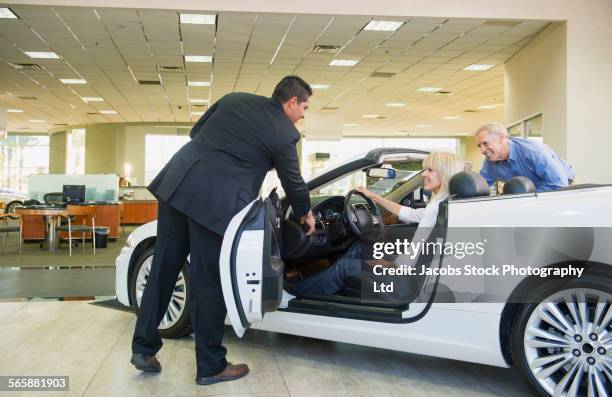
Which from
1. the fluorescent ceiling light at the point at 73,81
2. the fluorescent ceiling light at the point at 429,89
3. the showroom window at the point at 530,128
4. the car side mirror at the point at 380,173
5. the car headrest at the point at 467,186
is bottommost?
the car headrest at the point at 467,186

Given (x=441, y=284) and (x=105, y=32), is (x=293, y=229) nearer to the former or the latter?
(x=441, y=284)

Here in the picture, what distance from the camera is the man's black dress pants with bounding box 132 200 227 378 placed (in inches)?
97.4

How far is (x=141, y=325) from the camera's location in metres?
2.60

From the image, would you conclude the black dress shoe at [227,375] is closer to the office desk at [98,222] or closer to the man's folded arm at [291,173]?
the man's folded arm at [291,173]

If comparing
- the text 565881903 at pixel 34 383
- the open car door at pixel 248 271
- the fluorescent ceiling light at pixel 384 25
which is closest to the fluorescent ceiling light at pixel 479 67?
the fluorescent ceiling light at pixel 384 25

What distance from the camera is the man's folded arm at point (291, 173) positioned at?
2465 millimetres

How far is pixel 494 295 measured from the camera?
7.36 feet

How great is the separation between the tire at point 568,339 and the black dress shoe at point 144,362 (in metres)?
1.61

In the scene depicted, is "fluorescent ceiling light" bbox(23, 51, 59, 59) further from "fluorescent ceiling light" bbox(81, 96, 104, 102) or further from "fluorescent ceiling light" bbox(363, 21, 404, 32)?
"fluorescent ceiling light" bbox(363, 21, 404, 32)

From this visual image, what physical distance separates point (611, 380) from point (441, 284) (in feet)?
2.27

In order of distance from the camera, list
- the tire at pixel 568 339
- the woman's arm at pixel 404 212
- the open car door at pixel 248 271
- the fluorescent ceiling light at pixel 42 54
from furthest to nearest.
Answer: the fluorescent ceiling light at pixel 42 54
the woman's arm at pixel 404 212
the open car door at pixel 248 271
the tire at pixel 568 339

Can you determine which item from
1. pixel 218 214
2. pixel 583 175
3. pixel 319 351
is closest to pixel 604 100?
pixel 583 175

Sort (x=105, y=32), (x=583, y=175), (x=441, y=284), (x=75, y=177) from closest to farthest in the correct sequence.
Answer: (x=441, y=284) → (x=583, y=175) → (x=105, y=32) → (x=75, y=177)

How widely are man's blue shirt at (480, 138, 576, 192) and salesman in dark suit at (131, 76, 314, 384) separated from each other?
1.49m
